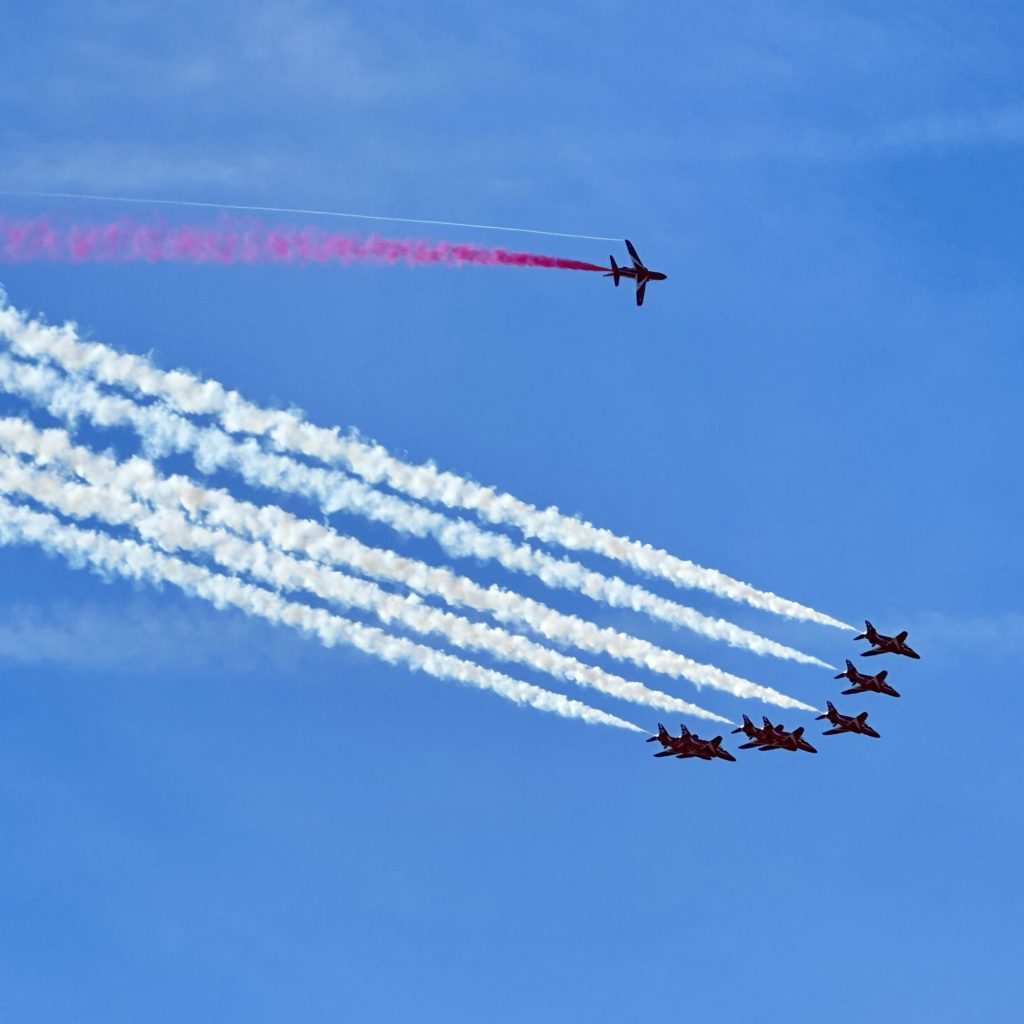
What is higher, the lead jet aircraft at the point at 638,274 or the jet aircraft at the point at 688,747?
the lead jet aircraft at the point at 638,274

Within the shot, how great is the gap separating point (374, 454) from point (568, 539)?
9524 mm

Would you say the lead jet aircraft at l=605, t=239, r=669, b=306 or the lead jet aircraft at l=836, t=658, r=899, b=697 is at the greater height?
the lead jet aircraft at l=605, t=239, r=669, b=306

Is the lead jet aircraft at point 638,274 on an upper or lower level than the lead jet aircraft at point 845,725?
upper

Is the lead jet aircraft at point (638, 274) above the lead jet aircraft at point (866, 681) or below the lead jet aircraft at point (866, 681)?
above

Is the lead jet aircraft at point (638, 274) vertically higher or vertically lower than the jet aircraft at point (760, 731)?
higher

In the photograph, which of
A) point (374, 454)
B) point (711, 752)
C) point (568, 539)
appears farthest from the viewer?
point (711, 752)

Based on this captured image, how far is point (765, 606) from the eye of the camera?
86375 mm

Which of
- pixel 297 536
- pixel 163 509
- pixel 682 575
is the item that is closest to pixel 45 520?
pixel 163 509

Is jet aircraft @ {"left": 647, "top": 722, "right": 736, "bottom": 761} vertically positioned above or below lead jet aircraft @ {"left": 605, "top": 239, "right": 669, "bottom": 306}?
below

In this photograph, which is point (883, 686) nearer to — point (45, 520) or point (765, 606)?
point (765, 606)

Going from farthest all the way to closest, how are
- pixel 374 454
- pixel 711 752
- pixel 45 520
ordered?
pixel 711 752, pixel 374 454, pixel 45 520

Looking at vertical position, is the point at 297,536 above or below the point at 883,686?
below

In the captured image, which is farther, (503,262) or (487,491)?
(487,491)

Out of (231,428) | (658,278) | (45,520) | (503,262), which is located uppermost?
(658,278)
